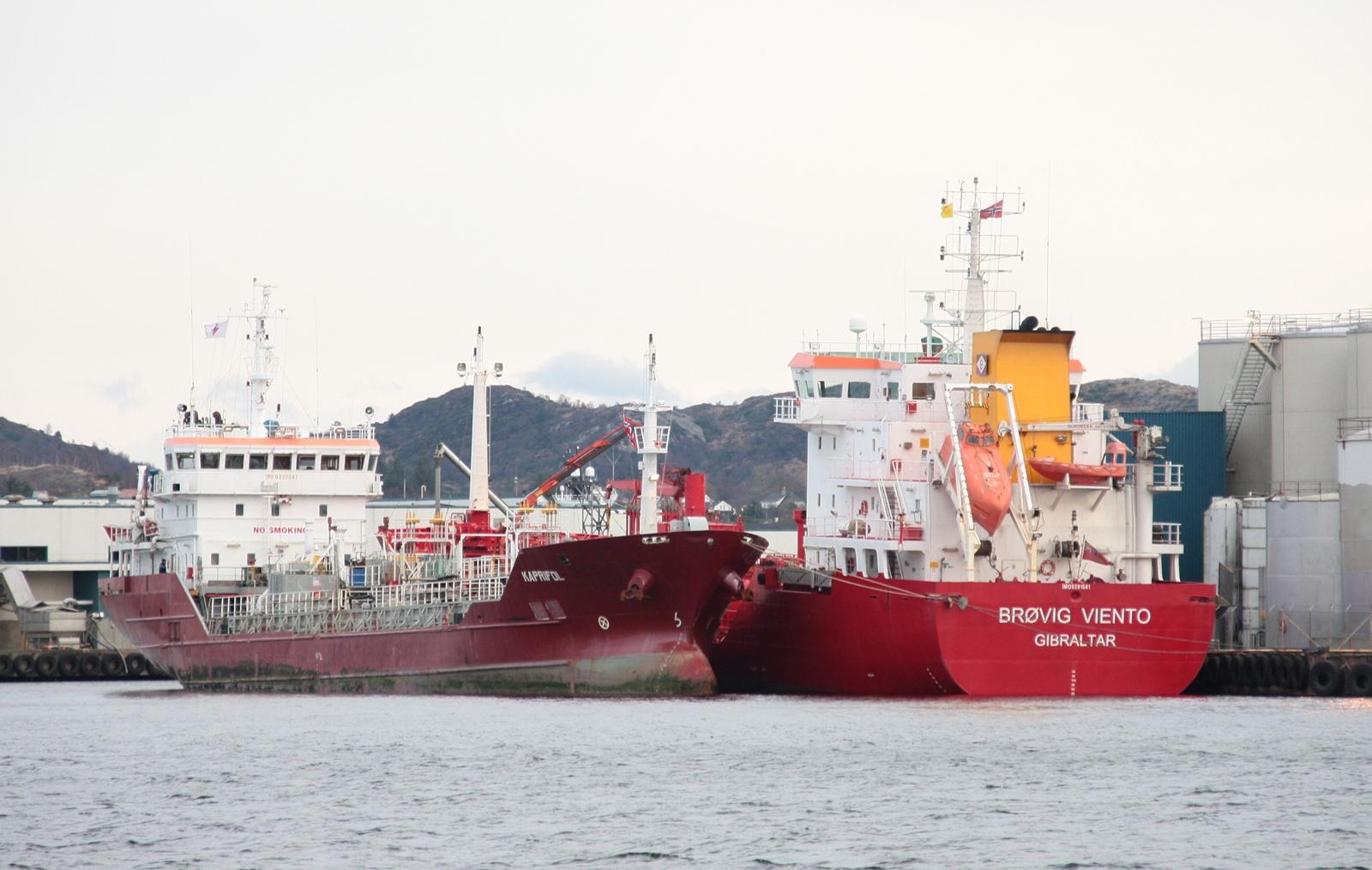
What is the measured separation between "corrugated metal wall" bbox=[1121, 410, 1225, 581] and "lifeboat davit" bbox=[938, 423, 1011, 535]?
1078cm

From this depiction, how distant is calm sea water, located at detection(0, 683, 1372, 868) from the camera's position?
25500mm

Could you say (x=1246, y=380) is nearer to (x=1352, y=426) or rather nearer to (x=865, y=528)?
(x=1352, y=426)

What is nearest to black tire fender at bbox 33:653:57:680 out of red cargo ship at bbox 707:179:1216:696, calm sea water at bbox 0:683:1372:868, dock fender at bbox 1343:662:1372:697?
calm sea water at bbox 0:683:1372:868

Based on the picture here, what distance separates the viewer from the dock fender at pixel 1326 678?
40.8 meters

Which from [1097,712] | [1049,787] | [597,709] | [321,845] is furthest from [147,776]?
[1097,712]

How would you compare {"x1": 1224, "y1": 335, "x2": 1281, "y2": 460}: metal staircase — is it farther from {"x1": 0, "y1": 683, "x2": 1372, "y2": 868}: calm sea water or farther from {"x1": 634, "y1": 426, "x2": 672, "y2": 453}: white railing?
{"x1": 634, "y1": 426, "x2": 672, "y2": 453}: white railing

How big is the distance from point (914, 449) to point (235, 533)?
1608 cm

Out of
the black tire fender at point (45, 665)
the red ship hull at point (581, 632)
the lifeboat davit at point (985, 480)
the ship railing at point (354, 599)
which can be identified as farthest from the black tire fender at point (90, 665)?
the lifeboat davit at point (985, 480)

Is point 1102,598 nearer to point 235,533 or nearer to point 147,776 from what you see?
point 147,776

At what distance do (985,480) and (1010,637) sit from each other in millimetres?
2952

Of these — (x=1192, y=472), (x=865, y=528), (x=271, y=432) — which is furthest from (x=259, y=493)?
(x=1192, y=472)

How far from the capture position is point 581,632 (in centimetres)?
3919

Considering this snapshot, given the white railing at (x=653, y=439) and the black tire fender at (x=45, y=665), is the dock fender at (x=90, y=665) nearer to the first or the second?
the black tire fender at (x=45, y=665)

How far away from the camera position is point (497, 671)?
133ft
